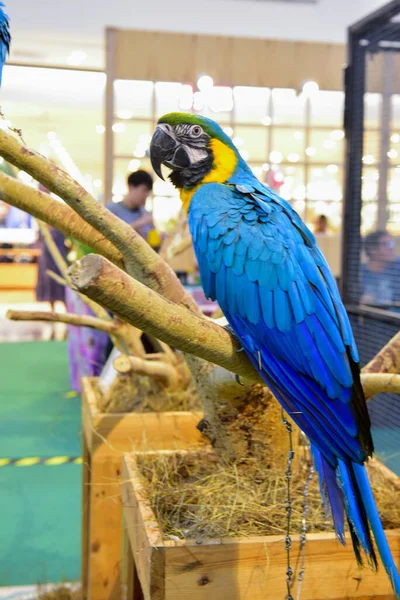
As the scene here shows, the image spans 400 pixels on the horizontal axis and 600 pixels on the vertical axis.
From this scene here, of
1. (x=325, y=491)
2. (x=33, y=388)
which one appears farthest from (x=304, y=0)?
(x=325, y=491)

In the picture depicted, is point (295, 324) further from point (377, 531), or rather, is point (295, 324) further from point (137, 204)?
point (137, 204)

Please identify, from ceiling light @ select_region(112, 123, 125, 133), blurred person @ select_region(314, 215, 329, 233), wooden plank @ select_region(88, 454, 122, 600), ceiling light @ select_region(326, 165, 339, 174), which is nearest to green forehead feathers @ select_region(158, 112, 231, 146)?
wooden plank @ select_region(88, 454, 122, 600)

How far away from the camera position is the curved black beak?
107cm

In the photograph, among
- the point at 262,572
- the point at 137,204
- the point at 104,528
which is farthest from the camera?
the point at 137,204

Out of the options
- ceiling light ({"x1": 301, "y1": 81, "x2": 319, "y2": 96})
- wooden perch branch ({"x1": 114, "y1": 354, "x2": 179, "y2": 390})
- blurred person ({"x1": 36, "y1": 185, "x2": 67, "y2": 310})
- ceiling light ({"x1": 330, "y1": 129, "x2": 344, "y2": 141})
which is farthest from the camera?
blurred person ({"x1": 36, "y1": 185, "x2": 67, "y2": 310})

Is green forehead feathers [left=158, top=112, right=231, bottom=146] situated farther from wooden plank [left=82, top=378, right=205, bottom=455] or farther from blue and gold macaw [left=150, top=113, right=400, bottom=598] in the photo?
wooden plank [left=82, top=378, right=205, bottom=455]

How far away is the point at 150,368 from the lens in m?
1.60

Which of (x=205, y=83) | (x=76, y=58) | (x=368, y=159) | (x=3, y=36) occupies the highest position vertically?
(x=76, y=58)

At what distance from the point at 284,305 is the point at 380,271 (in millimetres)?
1551

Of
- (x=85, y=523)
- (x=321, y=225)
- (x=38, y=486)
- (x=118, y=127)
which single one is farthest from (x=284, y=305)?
(x=321, y=225)

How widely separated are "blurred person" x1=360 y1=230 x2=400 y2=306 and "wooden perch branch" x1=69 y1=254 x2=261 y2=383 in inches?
64.3

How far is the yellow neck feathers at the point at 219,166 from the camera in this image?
1.08 m

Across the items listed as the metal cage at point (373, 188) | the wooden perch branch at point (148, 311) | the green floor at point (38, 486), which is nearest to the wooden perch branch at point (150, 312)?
the wooden perch branch at point (148, 311)

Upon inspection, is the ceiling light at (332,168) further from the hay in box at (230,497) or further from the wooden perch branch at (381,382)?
the wooden perch branch at (381,382)
